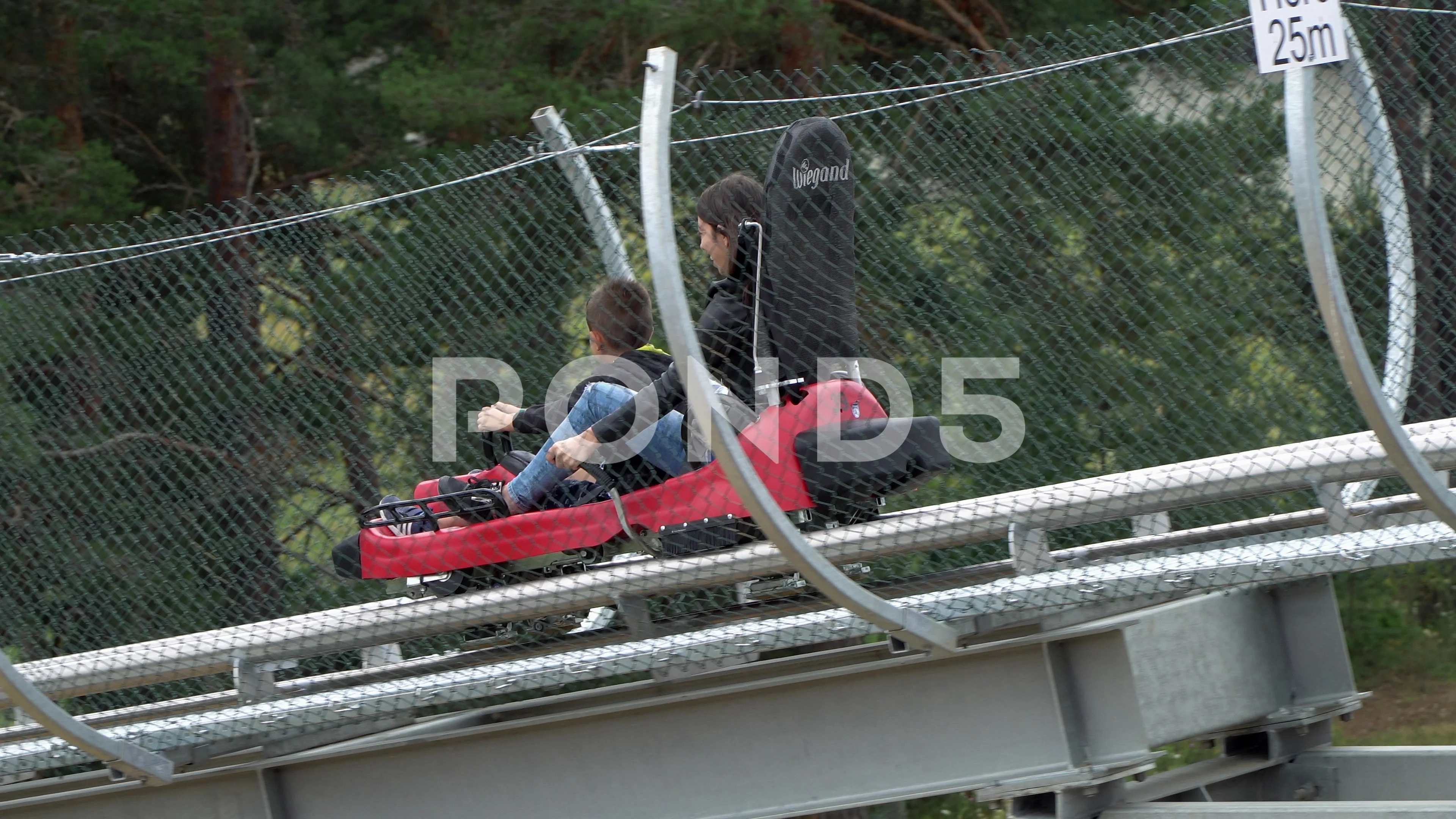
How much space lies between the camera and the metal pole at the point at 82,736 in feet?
14.2

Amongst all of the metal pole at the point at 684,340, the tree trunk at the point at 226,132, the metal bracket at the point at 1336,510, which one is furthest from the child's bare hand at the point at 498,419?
the tree trunk at the point at 226,132

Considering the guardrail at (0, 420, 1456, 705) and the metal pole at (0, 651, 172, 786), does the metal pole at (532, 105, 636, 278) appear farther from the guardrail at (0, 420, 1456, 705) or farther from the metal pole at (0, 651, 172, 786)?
the metal pole at (0, 651, 172, 786)

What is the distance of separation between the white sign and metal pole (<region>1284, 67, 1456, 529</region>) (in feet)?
0.11

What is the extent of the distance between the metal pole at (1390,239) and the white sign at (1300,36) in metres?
0.30

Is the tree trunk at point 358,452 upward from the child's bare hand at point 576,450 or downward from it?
upward

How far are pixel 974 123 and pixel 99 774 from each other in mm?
3520

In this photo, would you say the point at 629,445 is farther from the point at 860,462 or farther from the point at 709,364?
the point at 860,462

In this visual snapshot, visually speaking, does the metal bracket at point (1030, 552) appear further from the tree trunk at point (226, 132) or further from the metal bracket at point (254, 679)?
the tree trunk at point (226, 132)

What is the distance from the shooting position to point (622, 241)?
5305 mm

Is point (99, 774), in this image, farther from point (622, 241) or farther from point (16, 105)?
point (16, 105)

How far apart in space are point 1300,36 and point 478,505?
8.67 ft

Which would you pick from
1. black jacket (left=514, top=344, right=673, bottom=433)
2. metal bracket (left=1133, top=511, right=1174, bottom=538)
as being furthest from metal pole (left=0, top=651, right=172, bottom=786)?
metal bracket (left=1133, top=511, right=1174, bottom=538)

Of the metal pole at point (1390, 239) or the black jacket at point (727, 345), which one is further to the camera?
the black jacket at point (727, 345)

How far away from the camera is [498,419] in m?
4.71
